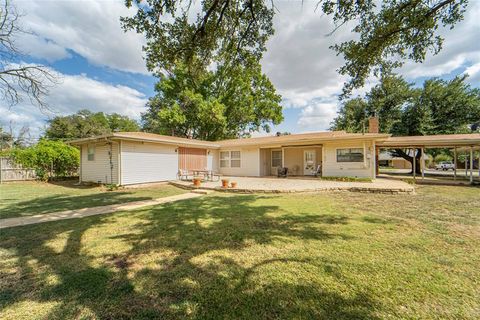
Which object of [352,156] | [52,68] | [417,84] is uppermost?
[417,84]

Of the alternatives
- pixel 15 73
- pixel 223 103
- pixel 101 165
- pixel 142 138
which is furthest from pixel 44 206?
pixel 223 103

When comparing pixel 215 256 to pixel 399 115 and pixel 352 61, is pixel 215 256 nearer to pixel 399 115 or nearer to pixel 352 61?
pixel 352 61

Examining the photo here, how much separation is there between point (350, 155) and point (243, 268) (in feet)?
42.3

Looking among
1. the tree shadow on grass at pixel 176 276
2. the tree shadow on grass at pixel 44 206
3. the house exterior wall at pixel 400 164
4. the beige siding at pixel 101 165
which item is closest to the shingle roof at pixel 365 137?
the beige siding at pixel 101 165

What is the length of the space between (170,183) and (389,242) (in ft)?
38.4

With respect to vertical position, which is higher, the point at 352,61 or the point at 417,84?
the point at 417,84

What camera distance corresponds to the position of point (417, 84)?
907 inches

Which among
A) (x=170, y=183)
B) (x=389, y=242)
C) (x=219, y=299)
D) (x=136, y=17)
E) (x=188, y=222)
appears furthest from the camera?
(x=170, y=183)

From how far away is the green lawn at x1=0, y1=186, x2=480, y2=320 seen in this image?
2.23m

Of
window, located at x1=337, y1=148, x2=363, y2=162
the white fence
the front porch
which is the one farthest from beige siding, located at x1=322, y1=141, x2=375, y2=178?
the white fence

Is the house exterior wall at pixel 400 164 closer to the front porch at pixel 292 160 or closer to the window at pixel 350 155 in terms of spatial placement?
the front porch at pixel 292 160

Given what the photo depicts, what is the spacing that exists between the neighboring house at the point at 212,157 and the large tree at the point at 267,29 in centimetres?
→ 600

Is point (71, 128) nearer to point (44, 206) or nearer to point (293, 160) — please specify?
point (44, 206)

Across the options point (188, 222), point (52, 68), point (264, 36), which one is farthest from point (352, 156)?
point (52, 68)
